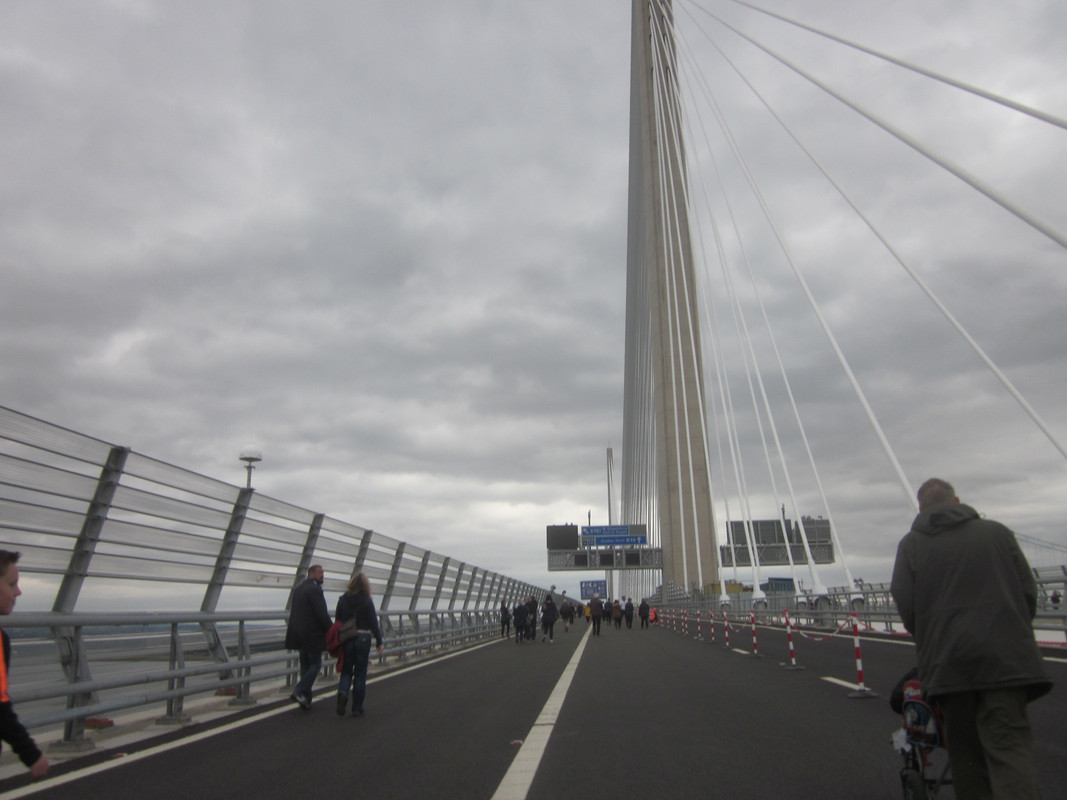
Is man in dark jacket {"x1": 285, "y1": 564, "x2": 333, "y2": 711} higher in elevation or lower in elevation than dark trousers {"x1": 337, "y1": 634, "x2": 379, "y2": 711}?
higher

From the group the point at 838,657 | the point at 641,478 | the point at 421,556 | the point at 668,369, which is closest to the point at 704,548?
the point at 668,369

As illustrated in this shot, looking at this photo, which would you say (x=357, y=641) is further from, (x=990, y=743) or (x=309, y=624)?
(x=990, y=743)

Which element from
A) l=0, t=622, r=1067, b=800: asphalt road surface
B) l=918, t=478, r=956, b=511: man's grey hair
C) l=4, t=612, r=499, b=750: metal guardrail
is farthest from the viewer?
l=4, t=612, r=499, b=750: metal guardrail

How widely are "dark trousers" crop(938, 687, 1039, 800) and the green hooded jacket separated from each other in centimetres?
8

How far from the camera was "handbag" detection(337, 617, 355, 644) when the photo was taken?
8814 millimetres

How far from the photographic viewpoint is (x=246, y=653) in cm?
942

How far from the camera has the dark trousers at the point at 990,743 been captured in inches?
129

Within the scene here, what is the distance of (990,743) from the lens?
338cm

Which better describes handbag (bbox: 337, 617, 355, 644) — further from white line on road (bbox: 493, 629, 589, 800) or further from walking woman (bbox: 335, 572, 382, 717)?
white line on road (bbox: 493, 629, 589, 800)

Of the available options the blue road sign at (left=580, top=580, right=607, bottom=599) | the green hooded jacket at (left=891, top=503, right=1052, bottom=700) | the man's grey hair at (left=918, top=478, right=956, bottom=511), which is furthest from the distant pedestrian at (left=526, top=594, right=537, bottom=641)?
the blue road sign at (left=580, top=580, right=607, bottom=599)

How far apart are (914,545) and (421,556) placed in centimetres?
1614

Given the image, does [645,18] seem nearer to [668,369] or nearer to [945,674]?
[668,369]

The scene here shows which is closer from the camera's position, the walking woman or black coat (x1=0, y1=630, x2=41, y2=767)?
black coat (x1=0, y1=630, x2=41, y2=767)

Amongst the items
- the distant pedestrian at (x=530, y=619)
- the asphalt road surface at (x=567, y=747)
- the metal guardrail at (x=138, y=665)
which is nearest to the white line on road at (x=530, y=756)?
the asphalt road surface at (x=567, y=747)
